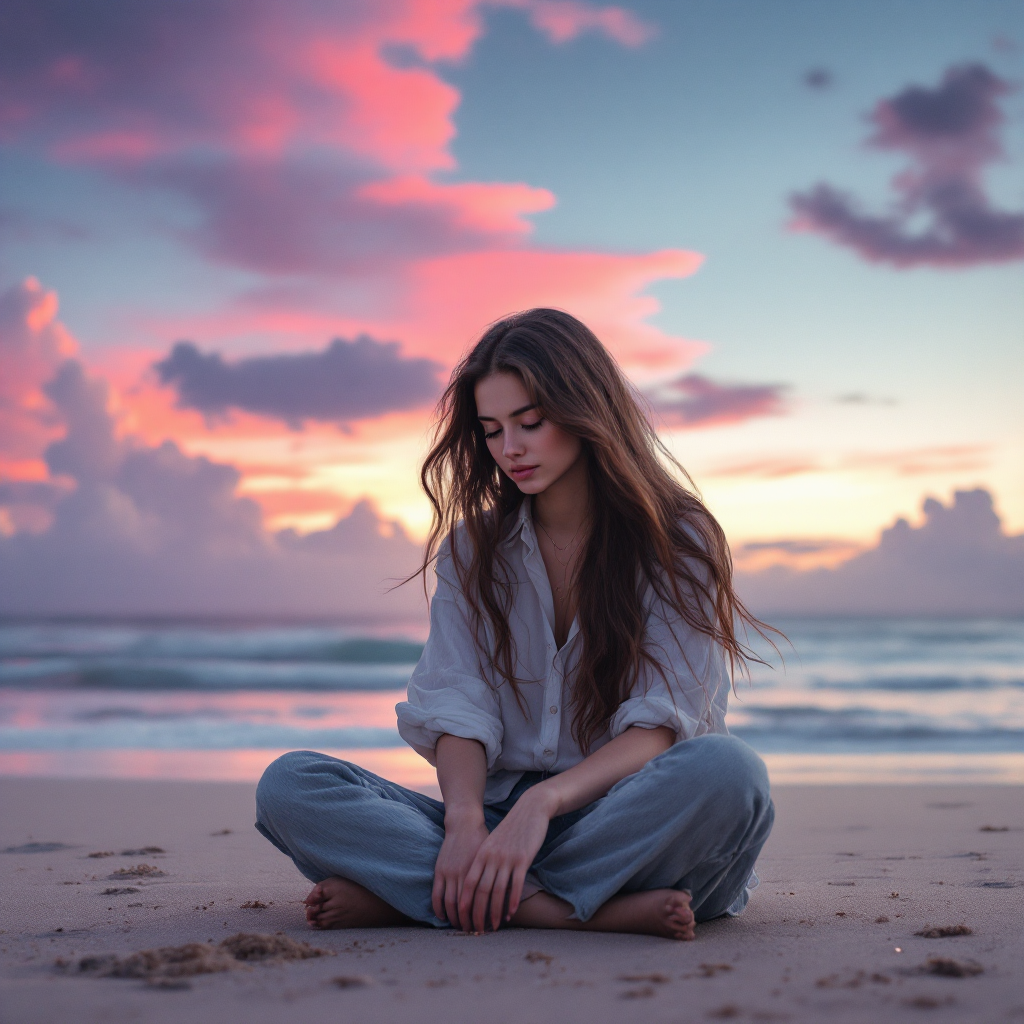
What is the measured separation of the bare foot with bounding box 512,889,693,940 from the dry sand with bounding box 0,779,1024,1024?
0.05 m

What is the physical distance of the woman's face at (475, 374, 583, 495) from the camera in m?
2.65

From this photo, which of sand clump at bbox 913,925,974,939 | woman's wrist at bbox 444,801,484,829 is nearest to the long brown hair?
woman's wrist at bbox 444,801,484,829

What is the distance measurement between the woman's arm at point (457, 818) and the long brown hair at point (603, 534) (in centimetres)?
26

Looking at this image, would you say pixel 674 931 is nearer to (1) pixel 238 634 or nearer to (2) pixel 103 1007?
(2) pixel 103 1007

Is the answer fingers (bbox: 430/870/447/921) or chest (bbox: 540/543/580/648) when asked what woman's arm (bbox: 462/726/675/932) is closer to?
fingers (bbox: 430/870/447/921)

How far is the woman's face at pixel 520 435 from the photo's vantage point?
8.68 feet

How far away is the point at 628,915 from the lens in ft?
7.37

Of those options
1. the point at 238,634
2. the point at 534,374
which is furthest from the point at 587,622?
the point at 238,634

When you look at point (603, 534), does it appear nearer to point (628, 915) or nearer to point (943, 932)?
point (628, 915)

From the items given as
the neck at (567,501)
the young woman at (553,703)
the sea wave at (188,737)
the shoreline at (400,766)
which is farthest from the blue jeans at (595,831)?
the sea wave at (188,737)

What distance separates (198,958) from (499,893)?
2.11 feet

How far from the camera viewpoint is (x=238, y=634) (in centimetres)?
2234

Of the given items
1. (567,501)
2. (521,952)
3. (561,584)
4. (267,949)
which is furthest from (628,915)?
(567,501)

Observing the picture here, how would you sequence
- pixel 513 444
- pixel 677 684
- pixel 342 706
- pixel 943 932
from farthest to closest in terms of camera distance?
1. pixel 342 706
2. pixel 513 444
3. pixel 677 684
4. pixel 943 932
